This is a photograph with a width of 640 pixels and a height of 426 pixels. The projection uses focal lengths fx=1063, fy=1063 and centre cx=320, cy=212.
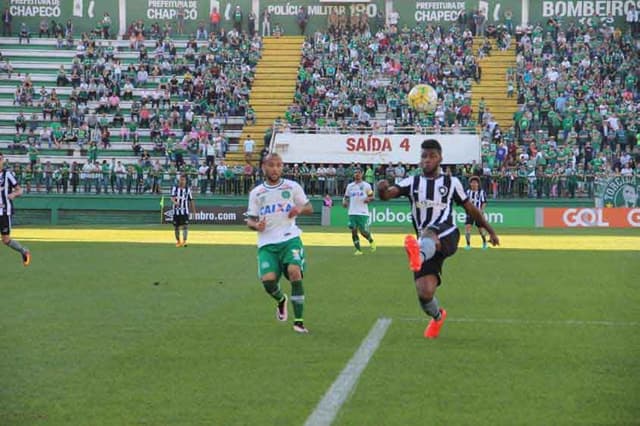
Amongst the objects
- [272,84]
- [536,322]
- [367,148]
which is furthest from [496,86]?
[536,322]

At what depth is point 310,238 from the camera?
104ft

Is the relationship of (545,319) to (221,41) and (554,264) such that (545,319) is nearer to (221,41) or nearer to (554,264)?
(554,264)

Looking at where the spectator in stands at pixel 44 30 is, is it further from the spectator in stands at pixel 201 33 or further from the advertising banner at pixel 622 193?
the advertising banner at pixel 622 193

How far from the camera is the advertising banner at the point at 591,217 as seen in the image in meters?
39.8

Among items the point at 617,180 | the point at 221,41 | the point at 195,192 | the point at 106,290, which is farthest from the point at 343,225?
the point at 106,290

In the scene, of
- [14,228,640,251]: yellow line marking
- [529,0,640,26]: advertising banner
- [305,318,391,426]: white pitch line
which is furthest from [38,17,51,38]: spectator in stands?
[305,318,391,426]: white pitch line

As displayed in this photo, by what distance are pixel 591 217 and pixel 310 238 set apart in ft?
44.6

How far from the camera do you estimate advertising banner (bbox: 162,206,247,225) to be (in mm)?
41562

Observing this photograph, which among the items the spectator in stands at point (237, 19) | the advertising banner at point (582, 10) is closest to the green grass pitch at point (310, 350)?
the advertising banner at point (582, 10)

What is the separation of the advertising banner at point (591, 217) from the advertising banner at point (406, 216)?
29.3 inches

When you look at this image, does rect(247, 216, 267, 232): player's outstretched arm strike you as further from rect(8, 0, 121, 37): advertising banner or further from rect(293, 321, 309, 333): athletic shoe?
rect(8, 0, 121, 37): advertising banner

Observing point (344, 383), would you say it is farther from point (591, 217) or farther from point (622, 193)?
point (622, 193)

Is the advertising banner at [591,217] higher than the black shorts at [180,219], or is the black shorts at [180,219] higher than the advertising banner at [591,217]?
the black shorts at [180,219]

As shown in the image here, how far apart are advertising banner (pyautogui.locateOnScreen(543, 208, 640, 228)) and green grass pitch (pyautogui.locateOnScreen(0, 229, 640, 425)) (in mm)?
22021
